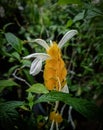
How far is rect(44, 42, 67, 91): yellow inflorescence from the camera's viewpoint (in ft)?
3.16

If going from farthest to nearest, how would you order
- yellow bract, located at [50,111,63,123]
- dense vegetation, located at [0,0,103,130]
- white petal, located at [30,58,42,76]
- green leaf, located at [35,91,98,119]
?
dense vegetation, located at [0,0,103,130] < yellow bract, located at [50,111,63,123] < white petal, located at [30,58,42,76] < green leaf, located at [35,91,98,119]

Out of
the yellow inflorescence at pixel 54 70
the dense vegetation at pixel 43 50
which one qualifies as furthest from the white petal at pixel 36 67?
the dense vegetation at pixel 43 50

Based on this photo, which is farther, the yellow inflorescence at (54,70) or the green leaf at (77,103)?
the yellow inflorescence at (54,70)

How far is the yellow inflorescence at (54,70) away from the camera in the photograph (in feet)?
3.16

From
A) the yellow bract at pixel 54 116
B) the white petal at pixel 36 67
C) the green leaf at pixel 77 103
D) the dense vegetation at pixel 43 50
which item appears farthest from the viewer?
the dense vegetation at pixel 43 50

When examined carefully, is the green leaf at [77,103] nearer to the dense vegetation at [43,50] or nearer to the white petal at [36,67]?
the white petal at [36,67]

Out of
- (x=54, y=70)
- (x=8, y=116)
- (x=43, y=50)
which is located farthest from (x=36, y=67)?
(x=43, y=50)

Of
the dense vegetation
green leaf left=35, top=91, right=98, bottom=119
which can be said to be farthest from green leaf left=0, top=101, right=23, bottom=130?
the dense vegetation

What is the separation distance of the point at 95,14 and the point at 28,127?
480 mm

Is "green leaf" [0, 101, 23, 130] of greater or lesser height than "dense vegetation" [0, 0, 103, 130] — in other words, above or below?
below

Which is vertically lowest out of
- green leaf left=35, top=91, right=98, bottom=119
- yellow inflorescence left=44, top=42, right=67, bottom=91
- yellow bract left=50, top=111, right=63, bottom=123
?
yellow bract left=50, top=111, right=63, bottom=123

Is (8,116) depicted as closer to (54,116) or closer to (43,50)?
(54,116)

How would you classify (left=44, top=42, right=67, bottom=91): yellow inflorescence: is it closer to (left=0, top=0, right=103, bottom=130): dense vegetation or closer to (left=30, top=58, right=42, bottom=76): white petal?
(left=30, top=58, right=42, bottom=76): white petal

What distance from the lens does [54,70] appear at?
0.96 m
